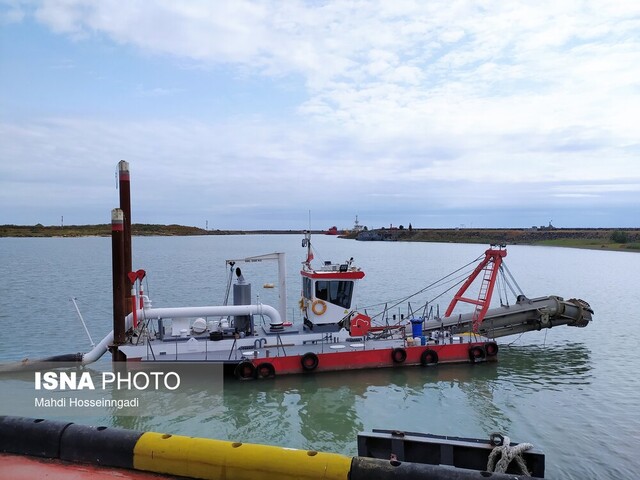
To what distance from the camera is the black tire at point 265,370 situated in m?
16.3

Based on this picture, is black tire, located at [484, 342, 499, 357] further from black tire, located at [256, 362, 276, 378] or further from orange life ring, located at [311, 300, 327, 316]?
black tire, located at [256, 362, 276, 378]

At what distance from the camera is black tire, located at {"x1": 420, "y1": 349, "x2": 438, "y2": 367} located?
18016mm

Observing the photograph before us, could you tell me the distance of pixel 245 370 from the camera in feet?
53.3

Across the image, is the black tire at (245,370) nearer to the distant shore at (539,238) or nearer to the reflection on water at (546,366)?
the reflection on water at (546,366)

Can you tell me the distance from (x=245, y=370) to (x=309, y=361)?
2113 millimetres

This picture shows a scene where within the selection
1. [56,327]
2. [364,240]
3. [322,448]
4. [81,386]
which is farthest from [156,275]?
[364,240]

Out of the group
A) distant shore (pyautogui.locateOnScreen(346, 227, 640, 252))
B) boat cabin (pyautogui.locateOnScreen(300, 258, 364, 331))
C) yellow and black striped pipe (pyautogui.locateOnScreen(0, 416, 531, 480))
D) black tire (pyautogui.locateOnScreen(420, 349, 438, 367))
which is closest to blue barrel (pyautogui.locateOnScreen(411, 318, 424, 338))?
black tire (pyautogui.locateOnScreen(420, 349, 438, 367))

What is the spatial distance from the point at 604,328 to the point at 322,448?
22.2 meters

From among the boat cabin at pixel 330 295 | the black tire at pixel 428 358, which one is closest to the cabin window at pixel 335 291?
the boat cabin at pixel 330 295

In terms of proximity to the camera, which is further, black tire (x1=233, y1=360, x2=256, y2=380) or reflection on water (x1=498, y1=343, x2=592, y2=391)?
reflection on water (x1=498, y1=343, x2=592, y2=391)

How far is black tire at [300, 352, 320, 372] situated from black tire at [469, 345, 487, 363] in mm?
6048

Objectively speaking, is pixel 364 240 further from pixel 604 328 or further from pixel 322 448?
pixel 322 448

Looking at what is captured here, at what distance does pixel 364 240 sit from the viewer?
19838 centimetres

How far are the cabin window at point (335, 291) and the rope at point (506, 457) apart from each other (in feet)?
35.6
